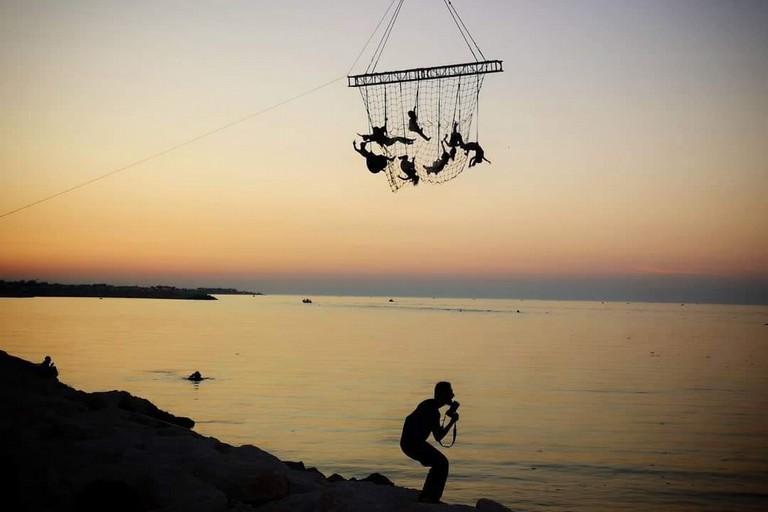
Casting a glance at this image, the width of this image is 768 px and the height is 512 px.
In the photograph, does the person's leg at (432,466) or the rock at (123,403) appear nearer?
the person's leg at (432,466)

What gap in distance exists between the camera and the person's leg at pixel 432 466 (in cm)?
1028

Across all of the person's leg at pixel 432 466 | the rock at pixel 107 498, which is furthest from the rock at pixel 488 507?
the rock at pixel 107 498

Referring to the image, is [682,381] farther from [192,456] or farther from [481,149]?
[192,456]

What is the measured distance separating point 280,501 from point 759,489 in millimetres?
13988

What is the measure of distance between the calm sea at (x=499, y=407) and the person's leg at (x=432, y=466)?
652cm

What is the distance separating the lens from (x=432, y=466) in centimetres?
1060

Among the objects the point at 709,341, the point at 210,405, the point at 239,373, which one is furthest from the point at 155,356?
the point at 709,341

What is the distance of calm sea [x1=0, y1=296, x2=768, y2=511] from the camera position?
18734mm

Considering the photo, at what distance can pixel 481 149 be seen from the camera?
1450 cm

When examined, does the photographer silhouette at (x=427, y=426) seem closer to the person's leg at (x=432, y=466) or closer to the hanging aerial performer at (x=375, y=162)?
the person's leg at (x=432, y=466)

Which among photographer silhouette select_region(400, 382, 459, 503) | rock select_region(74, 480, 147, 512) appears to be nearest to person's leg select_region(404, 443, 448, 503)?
photographer silhouette select_region(400, 382, 459, 503)

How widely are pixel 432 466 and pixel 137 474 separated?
408 cm

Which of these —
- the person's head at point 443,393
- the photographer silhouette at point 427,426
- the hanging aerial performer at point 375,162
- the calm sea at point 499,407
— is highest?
the hanging aerial performer at point 375,162

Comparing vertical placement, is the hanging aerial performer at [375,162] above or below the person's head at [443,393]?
above
